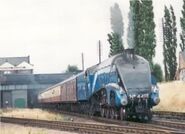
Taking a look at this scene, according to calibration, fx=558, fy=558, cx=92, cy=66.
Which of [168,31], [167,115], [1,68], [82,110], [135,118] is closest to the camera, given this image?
[135,118]

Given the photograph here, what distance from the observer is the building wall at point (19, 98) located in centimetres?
9931

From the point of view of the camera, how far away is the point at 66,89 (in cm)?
4872

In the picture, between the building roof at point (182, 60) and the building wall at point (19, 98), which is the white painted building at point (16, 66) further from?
the building roof at point (182, 60)

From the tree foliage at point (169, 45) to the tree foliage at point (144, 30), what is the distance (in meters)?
3.62

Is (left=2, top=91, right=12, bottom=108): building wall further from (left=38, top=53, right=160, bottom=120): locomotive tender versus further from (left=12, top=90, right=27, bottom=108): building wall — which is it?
(left=38, top=53, right=160, bottom=120): locomotive tender

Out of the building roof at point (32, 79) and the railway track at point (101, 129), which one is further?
the building roof at point (32, 79)

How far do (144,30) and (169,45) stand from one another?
8024 mm

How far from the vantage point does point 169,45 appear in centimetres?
7400

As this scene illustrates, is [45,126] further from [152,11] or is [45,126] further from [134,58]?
[152,11]

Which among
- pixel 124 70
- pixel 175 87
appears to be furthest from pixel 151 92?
pixel 175 87

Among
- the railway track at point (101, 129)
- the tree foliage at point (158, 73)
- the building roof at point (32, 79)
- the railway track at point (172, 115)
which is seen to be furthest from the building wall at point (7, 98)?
the railway track at point (101, 129)

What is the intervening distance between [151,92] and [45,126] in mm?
5899

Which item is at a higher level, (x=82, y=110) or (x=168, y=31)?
(x=168, y=31)

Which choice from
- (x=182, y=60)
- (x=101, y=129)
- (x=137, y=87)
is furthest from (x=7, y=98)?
(x=101, y=129)
